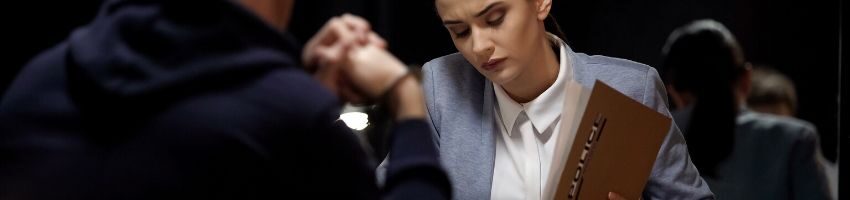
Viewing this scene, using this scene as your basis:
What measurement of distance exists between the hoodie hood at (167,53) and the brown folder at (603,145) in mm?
672

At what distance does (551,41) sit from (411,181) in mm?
1058

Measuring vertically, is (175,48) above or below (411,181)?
above

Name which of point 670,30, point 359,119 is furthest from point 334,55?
point 670,30

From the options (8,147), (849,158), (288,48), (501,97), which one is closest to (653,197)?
(501,97)

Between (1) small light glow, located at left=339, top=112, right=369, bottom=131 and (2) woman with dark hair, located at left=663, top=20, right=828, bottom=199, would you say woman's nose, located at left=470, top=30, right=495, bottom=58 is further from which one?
(2) woman with dark hair, located at left=663, top=20, right=828, bottom=199

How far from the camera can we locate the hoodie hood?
973mm

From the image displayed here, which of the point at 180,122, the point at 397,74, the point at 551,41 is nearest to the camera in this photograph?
the point at 180,122

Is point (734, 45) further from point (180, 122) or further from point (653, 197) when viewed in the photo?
point (180, 122)

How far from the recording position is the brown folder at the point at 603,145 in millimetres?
1620

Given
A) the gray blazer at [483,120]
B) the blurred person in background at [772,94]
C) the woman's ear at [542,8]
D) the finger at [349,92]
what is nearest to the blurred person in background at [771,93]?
the blurred person in background at [772,94]

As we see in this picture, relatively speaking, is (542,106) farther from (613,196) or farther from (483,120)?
(613,196)

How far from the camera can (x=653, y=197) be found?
1918mm

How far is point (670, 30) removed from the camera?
246cm

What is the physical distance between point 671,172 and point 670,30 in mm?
626
